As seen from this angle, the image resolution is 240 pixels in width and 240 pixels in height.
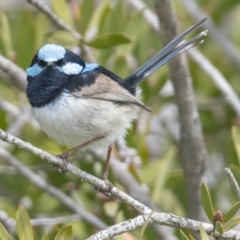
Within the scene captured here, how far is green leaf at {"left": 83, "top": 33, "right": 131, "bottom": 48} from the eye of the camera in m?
3.30

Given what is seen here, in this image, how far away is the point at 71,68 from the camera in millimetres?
3285

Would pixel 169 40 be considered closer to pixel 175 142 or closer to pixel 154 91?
pixel 154 91

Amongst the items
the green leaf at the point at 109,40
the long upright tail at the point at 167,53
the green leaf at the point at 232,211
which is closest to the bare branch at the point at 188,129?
the long upright tail at the point at 167,53

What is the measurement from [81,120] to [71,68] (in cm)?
27

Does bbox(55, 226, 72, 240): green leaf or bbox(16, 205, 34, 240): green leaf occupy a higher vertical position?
bbox(16, 205, 34, 240): green leaf

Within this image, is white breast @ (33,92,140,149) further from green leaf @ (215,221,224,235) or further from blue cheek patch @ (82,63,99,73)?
green leaf @ (215,221,224,235)

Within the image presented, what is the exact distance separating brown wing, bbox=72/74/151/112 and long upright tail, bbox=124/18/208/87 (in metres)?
0.25

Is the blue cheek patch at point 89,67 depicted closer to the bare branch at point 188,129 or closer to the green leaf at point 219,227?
the bare branch at point 188,129

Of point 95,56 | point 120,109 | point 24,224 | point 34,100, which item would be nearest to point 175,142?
point 95,56

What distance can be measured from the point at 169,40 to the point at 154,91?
621 millimetres

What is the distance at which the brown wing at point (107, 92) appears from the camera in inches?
128

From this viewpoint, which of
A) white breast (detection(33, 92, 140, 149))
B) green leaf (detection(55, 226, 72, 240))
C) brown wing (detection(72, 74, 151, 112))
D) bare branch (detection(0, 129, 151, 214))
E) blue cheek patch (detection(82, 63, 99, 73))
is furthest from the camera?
blue cheek patch (detection(82, 63, 99, 73))

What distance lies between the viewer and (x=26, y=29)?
12.6ft

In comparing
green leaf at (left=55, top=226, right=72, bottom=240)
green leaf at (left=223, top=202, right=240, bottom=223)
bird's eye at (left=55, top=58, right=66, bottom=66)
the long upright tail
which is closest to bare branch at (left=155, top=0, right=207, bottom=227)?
the long upright tail
